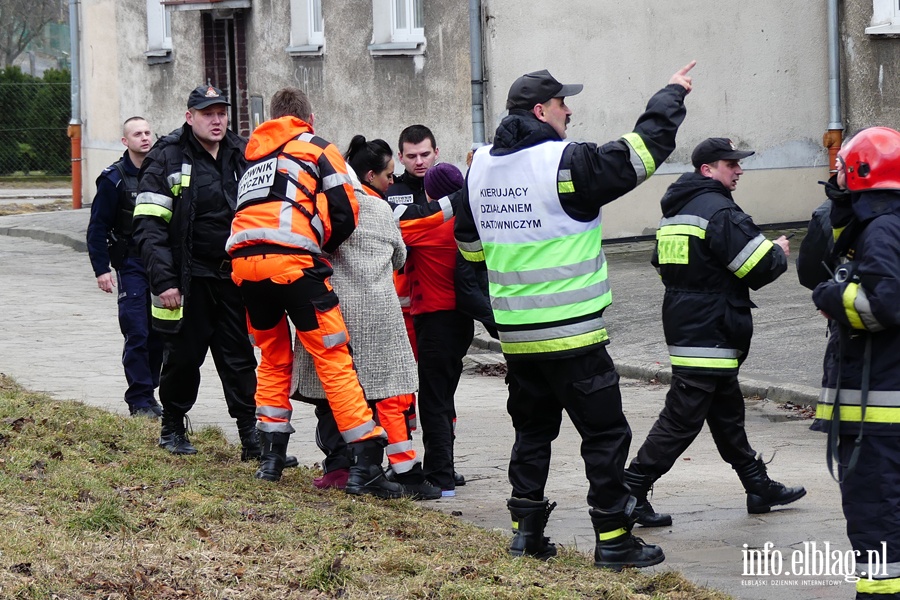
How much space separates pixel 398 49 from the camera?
1831 cm

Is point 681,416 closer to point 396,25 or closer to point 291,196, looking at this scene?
point 291,196

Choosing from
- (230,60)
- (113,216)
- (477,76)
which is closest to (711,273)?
(113,216)

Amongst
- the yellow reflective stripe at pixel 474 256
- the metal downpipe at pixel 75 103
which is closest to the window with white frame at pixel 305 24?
the metal downpipe at pixel 75 103

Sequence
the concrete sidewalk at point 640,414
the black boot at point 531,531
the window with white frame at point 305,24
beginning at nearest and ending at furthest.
A: 1. the black boot at point 531,531
2. the concrete sidewalk at point 640,414
3. the window with white frame at point 305,24

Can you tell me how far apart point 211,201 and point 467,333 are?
1.64 meters

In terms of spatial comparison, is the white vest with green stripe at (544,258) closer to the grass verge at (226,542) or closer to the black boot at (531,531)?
the black boot at (531,531)

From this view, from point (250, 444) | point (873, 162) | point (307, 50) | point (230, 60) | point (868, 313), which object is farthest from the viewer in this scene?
point (230, 60)

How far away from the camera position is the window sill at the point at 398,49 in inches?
708

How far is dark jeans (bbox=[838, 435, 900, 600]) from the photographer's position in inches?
183

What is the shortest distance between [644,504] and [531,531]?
99cm

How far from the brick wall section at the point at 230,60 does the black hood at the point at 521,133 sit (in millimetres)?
17323

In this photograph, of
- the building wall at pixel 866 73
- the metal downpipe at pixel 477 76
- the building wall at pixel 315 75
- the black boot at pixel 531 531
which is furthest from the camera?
the building wall at pixel 315 75

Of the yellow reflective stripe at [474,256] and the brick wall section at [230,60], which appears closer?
the yellow reflective stripe at [474,256]

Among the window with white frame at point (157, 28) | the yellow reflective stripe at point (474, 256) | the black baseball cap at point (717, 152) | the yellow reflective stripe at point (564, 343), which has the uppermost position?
the window with white frame at point (157, 28)
